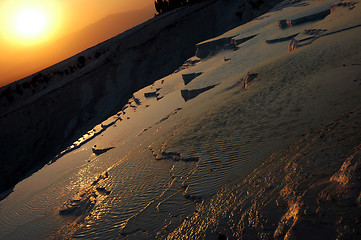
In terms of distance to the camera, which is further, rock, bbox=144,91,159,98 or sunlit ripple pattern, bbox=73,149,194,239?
rock, bbox=144,91,159,98

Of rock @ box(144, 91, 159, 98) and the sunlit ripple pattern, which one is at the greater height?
the sunlit ripple pattern

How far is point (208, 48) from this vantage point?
35.7 feet

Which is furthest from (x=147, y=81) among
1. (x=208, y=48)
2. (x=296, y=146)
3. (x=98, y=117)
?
(x=296, y=146)

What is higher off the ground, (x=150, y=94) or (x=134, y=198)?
(x=134, y=198)

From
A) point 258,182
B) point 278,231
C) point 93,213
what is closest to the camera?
point 278,231

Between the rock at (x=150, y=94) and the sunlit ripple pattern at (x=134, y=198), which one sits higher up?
the sunlit ripple pattern at (x=134, y=198)

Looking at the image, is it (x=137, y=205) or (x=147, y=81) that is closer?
(x=137, y=205)

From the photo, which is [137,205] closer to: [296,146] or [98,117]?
[296,146]

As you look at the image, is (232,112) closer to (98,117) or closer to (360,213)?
(360,213)

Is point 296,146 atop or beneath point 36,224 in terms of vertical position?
atop

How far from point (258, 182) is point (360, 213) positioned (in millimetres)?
868

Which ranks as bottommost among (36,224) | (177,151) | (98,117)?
(98,117)

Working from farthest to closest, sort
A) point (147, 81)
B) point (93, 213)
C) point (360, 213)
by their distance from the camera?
point (147, 81) → point (93, 213) → point (360, 213)

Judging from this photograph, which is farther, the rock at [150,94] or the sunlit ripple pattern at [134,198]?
the rock at [150,94]
